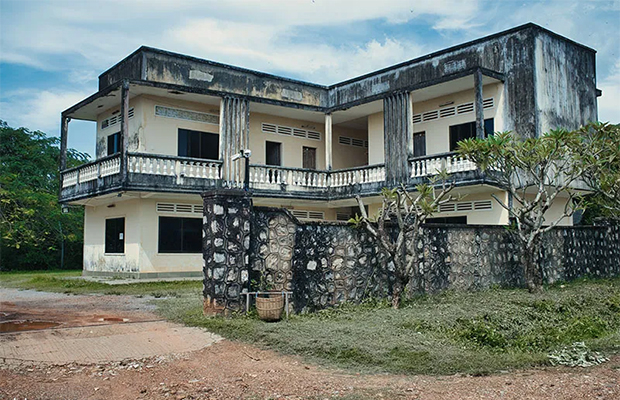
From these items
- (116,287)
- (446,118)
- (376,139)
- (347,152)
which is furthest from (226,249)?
(347,152)

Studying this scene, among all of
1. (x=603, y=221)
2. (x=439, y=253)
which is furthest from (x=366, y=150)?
(x=439, y=253)

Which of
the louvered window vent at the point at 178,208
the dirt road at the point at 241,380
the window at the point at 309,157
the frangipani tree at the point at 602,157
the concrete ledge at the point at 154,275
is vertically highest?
the window at the point at 309,157

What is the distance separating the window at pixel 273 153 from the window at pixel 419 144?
5.06 meters

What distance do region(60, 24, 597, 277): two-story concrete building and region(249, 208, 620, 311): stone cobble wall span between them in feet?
11.8

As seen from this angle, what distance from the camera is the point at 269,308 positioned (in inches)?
341

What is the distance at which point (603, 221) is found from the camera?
17.6 metres

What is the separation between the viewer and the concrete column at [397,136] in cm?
1816

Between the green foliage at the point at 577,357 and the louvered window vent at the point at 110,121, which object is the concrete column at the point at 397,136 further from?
the green foliage at the point at 577,357

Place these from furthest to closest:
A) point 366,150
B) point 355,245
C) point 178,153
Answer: point 366,150 → point 178,153 → point 355,245

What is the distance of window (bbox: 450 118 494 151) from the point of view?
1745 cm

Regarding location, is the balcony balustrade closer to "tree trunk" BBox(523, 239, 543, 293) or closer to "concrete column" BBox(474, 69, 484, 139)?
"concrete column" BBox(474, 69, 484, 139)

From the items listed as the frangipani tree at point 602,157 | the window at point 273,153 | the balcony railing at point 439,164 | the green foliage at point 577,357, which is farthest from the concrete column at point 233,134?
the green foliage at point 577,357

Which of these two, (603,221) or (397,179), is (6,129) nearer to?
(397,179)

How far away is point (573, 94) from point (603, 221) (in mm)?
4189
